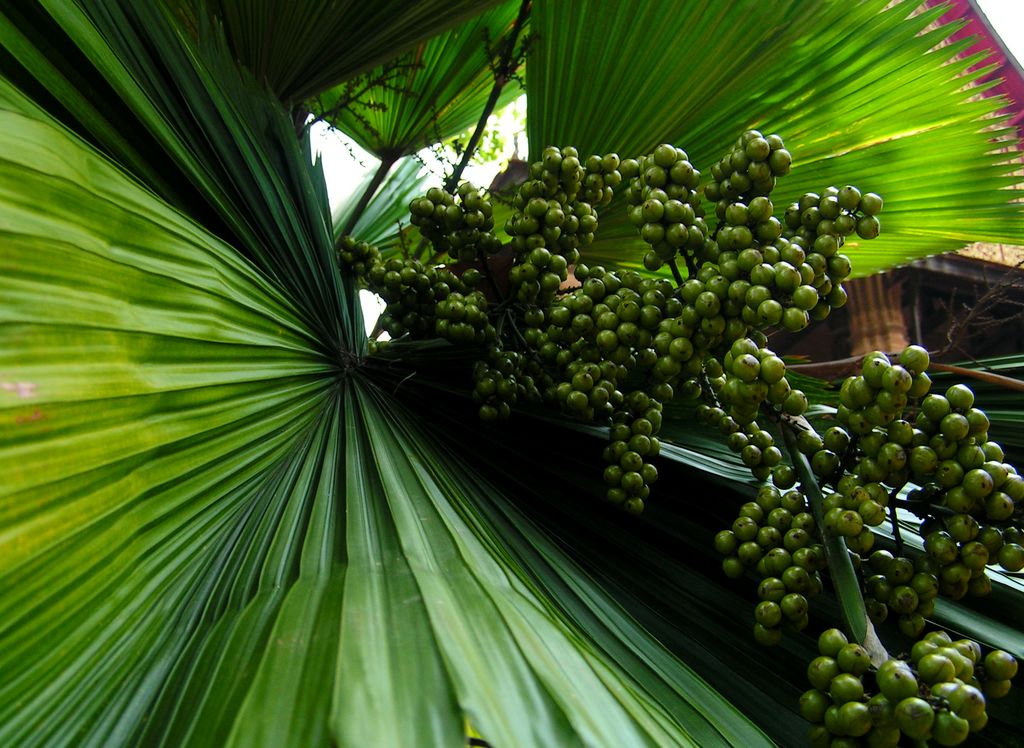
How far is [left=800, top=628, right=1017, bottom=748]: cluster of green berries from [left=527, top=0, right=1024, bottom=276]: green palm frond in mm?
732

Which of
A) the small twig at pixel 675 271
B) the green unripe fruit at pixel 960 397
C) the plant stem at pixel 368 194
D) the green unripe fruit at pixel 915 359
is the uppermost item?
the plant stem at pixel 368 194

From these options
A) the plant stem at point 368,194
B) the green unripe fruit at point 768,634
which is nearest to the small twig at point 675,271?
the green unripe fruit at point 768,634

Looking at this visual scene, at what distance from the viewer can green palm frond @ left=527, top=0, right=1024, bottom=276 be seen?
0.99 metres

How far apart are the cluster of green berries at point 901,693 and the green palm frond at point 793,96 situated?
0.73 meters

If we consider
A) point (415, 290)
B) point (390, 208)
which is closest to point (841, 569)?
point (415, 290)

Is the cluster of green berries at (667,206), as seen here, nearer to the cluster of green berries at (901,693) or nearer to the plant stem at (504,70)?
the cluster of green berries at (901,693)

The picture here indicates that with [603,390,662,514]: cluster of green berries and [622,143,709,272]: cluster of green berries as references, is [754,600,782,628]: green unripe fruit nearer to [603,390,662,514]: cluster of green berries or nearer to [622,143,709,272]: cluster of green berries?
[603,390,662,514]: cluster of green berries

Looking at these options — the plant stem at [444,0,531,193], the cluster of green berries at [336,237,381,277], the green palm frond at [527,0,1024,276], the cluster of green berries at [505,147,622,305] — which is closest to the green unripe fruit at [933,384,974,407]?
the cluster of green berries at [505,147,622,305]

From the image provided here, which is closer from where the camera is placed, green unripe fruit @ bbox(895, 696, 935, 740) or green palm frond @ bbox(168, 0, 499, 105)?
green unripe fruit @ bbox(895, 696, 935, 740)

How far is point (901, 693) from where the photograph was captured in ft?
1.47

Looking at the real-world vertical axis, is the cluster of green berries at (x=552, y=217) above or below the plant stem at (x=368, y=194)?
below

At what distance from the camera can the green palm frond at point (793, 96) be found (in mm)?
986

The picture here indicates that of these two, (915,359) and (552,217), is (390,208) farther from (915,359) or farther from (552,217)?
(915,359)

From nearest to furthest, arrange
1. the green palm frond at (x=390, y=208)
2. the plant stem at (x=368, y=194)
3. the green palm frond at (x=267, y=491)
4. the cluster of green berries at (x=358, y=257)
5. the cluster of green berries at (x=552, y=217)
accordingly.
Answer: the green palm frond at (x=267, y=491) < the cluster of green berries at (x=552, y=217) < the cluster of green berries at (x=358, y=257) < the plant stem at (x=368, y=194) < the green palm frond at (x=390, y=208)
